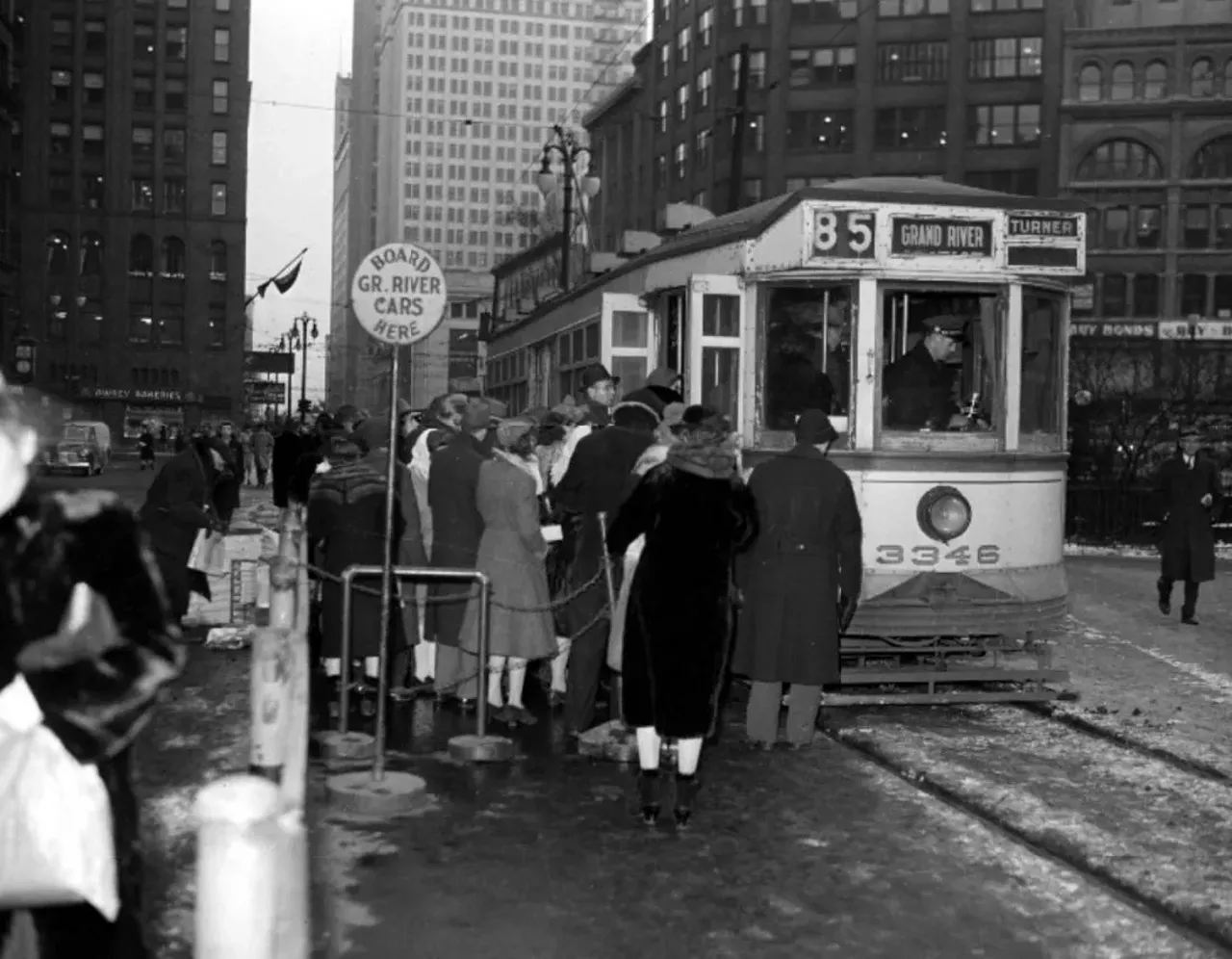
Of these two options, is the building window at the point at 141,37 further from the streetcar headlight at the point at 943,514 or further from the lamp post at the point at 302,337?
the streetcar headlight at the point at 943,514

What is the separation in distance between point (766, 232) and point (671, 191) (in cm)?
6593

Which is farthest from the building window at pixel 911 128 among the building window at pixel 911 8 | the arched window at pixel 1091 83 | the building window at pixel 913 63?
the arched window at pixel 1091 83

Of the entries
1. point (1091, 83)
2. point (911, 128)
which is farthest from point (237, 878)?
point (911, 128)

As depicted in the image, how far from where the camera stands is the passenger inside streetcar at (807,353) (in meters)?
9.83

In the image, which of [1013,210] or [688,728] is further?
[1013,210]

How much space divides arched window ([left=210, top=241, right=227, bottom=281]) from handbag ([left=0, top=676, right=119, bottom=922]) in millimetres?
93645

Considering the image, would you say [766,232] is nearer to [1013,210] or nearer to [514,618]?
[1013,210]

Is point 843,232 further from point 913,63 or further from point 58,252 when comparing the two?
point 58,252

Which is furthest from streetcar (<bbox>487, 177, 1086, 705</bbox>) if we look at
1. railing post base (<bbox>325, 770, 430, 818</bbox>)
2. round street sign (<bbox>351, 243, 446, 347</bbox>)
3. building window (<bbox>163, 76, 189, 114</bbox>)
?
building window (<bbox>163, 76, 189, 114</bbox>)

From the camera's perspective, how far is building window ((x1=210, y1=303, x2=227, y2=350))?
92.0m

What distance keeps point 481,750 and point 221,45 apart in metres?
90.8

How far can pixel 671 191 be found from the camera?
245ft

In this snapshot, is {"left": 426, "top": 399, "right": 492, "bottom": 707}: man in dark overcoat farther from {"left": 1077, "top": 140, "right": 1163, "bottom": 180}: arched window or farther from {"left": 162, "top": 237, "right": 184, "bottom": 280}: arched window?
{"left": 162, "top": 237, "right": 184, "bottom": 280}: arched window

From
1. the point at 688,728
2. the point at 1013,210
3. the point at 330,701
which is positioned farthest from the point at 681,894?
the point at 1013,210
